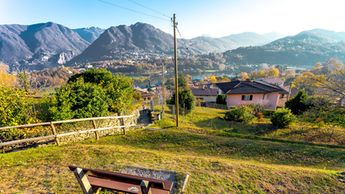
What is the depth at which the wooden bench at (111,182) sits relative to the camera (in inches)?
138

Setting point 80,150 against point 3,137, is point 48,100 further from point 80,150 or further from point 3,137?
point 80,150

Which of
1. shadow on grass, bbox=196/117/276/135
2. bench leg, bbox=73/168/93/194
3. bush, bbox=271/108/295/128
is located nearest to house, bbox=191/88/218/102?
shadow on grass, bbox=196/117/276/135

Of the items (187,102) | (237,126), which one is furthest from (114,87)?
(237,126)

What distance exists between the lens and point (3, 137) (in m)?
8.57

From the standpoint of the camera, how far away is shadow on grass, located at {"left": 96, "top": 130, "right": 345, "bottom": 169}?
30.9 feet

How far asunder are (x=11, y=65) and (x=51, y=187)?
23628 cm

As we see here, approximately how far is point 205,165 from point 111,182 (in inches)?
159

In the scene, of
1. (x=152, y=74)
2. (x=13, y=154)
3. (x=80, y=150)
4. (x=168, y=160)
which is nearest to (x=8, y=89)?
(x=13, y=154)

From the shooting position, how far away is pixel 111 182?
409 centimetres

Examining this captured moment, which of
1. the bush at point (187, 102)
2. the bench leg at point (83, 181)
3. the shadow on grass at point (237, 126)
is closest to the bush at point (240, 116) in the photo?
the shadow on grass at point (237, 126)

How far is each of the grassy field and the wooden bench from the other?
55.0 inches

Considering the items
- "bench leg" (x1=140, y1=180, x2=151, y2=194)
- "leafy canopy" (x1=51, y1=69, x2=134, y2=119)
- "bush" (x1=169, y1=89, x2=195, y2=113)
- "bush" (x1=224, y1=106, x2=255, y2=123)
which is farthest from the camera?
"bush" (x1=169, y1=89, x2=195, y2=113)

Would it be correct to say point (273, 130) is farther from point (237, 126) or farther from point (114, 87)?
point (114, 87)

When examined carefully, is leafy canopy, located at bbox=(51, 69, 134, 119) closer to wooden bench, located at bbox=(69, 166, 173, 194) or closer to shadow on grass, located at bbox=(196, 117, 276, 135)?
wooden bench, located at bbox=(69, 166, 173, 194)
